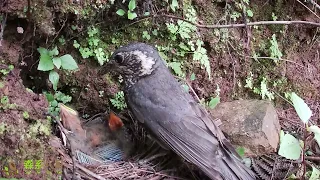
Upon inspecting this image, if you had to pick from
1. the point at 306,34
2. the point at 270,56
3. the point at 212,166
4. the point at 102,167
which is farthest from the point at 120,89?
the point at 306,34

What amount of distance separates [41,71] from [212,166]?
1.80 m

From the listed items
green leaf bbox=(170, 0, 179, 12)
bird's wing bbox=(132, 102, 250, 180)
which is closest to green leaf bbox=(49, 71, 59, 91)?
bird's wing bbox=(132, 102, 250, 180)

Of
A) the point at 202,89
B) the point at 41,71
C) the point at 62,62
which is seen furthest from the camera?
the point at 202,89

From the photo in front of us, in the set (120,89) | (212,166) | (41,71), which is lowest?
(212,166)

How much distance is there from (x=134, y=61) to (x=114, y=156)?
2.74 feet

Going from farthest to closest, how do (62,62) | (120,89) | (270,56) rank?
(270,56)
(120,89)
(62,62)

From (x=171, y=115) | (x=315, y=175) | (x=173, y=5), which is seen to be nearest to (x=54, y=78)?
(x=171, y=115)

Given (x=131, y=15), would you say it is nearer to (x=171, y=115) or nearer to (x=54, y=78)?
(x=54, y=78)

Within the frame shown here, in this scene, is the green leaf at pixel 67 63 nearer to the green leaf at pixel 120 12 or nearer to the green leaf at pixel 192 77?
the green leaf at pixel 120 12

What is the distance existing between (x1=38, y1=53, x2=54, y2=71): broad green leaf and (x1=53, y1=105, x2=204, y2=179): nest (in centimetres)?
36

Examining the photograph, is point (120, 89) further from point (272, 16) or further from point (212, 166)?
point (272, 16)

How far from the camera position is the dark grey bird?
153 inches

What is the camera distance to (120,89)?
4.80 meters

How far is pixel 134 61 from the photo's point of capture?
422cm
